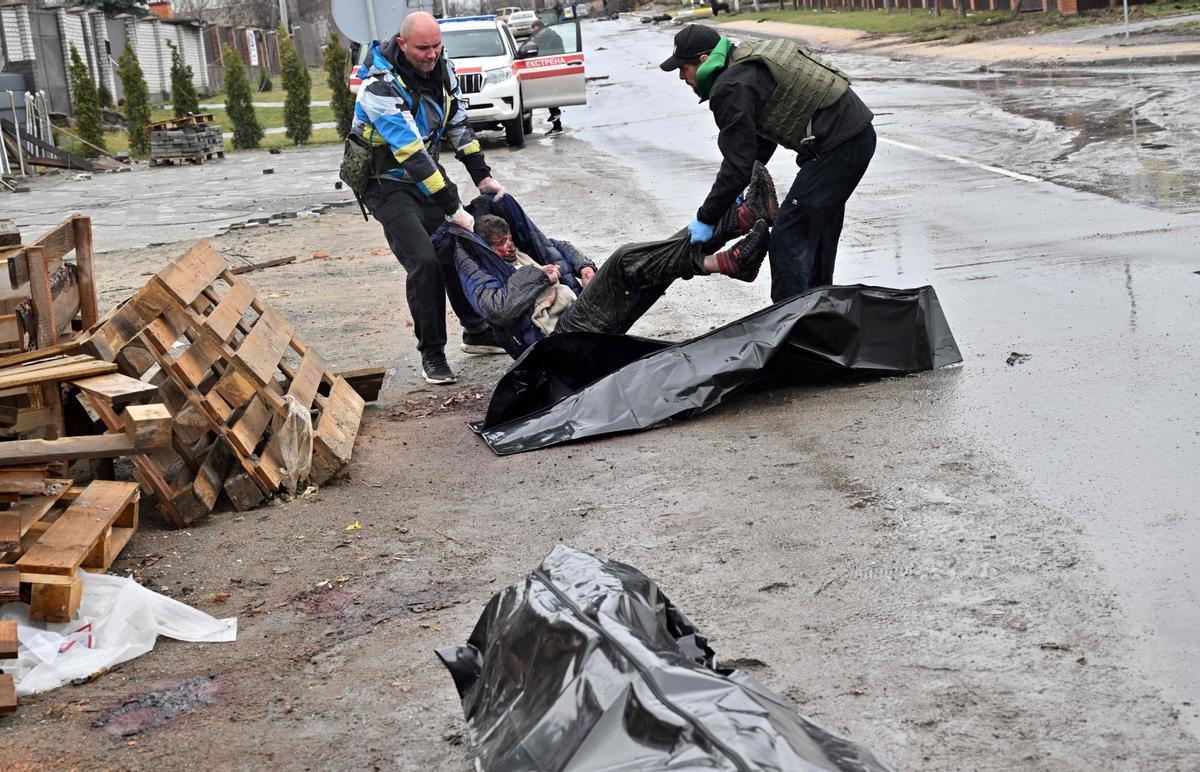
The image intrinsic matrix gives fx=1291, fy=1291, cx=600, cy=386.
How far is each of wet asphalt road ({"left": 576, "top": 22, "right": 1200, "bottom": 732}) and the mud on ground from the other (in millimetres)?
175

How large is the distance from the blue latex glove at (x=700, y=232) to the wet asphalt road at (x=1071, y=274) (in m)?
1.28

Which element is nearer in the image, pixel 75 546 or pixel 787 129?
pixel 75 546

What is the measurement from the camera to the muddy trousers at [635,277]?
6547mm

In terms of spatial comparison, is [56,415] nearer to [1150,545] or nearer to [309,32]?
[1150,545]

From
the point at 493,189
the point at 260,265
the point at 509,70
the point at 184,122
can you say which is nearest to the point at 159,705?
the point at 493,189

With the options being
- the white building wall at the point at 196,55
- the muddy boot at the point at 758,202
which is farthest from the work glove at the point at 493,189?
the white building wall at the point at 196,55

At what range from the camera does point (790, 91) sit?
6453mm

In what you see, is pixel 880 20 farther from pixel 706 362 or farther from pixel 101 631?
pixel 101 631

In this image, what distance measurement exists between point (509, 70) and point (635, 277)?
15499mm

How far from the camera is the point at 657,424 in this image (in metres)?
6.07

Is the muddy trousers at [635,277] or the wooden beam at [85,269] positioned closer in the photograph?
the wooden beam at [85,269]

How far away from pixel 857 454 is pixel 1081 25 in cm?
2794

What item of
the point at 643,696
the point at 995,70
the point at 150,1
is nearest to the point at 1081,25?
the point at 995,70

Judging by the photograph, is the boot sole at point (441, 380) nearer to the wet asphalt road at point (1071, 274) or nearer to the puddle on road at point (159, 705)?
the wet asphalt road at point (1071, 274)
